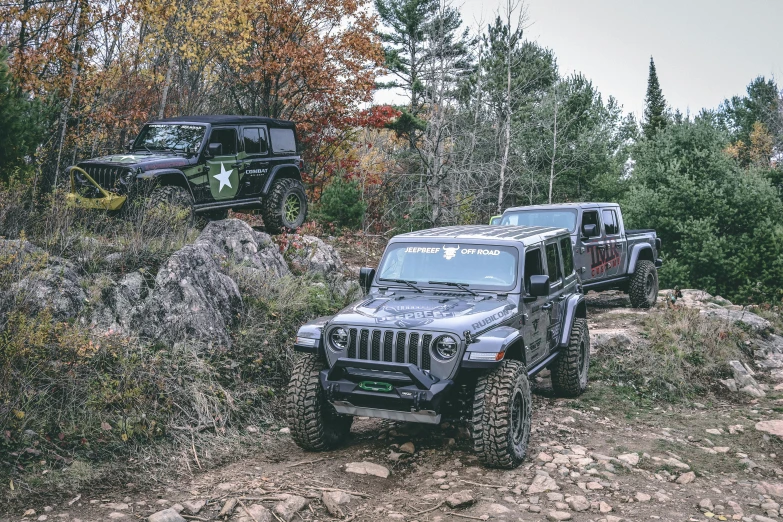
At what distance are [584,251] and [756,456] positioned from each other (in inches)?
199

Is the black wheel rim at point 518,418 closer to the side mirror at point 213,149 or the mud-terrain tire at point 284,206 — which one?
the mud-terrain tire at point 284,206

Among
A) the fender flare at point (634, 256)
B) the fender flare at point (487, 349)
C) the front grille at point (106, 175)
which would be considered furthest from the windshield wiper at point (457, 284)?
the fender flare at point (634, 256)

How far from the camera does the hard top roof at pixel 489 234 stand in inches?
253

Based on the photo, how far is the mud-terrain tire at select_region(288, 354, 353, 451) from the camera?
557cm

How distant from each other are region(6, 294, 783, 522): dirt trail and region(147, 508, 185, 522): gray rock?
0.14 metres

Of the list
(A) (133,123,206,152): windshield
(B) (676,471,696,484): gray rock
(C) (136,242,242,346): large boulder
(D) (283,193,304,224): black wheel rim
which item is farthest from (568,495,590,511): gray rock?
(D) (283,193,304,224): black wheel rim

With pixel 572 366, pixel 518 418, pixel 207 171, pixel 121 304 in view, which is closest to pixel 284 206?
pixel 207 171

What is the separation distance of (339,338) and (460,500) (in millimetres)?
1652

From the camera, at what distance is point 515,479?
5305mm

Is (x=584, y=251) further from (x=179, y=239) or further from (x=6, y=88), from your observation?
(x=6, y=88)

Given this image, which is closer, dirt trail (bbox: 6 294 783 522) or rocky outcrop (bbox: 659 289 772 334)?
dirt trail (bbox: 6 294 783 522)

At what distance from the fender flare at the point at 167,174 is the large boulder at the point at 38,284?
9.08ft

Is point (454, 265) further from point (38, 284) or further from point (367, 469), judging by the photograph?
point (38, 284)

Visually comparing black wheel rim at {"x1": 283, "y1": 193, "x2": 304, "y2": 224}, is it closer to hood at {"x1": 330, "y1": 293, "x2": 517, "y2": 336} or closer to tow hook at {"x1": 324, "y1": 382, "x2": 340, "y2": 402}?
hood at {"x1": 330, "y1": 293, "x2": 517, "y2": 336}
